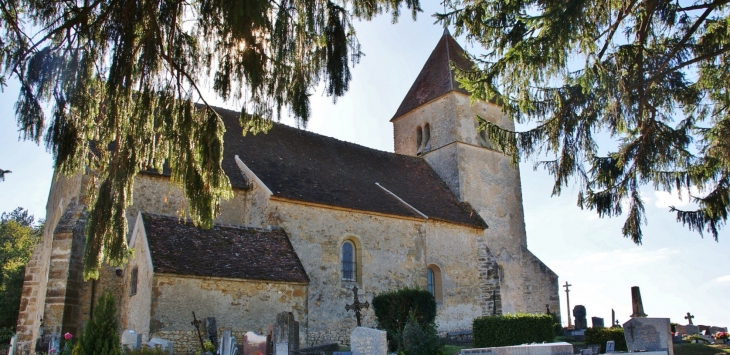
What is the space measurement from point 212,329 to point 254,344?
6.22 feet

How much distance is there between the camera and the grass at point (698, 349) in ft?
45.8

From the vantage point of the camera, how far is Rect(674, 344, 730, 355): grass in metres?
14.0

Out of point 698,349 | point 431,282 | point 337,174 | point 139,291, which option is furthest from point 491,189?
point 139,291

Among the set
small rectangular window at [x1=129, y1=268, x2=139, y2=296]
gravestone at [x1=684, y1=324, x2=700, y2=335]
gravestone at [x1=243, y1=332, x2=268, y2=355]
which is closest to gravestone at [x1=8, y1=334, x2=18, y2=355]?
A: small rectangular window at [x1=129, y1=268, x2=139, y2=296]

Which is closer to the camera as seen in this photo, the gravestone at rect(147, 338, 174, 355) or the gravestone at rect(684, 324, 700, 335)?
the gravestone at rect(147, 338, 174, 355)

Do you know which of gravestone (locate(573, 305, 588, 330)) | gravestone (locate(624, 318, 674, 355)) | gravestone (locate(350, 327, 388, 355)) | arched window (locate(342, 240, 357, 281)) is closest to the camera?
gravestone (locate(350, 327, 388, 355))

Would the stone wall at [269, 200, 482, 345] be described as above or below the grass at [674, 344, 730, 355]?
above

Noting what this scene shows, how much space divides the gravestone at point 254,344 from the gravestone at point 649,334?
7266 millimetres

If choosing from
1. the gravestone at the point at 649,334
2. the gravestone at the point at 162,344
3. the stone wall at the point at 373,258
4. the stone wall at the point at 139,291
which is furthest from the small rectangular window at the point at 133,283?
the gravestone at the point at 649,334

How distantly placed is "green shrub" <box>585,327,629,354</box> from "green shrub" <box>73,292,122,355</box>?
10.6 meters

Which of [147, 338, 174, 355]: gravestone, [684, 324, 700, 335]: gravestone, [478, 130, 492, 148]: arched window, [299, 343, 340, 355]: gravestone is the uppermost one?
[478, 130, 492, 148]: arched window

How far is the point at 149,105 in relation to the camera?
7766mm

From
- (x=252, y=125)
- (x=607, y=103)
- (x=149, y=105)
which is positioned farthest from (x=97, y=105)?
(x=607, y=103)

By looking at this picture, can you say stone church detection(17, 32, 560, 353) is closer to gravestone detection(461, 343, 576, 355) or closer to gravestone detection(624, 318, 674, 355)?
gravestone detection(461, 343, 576, 355)
